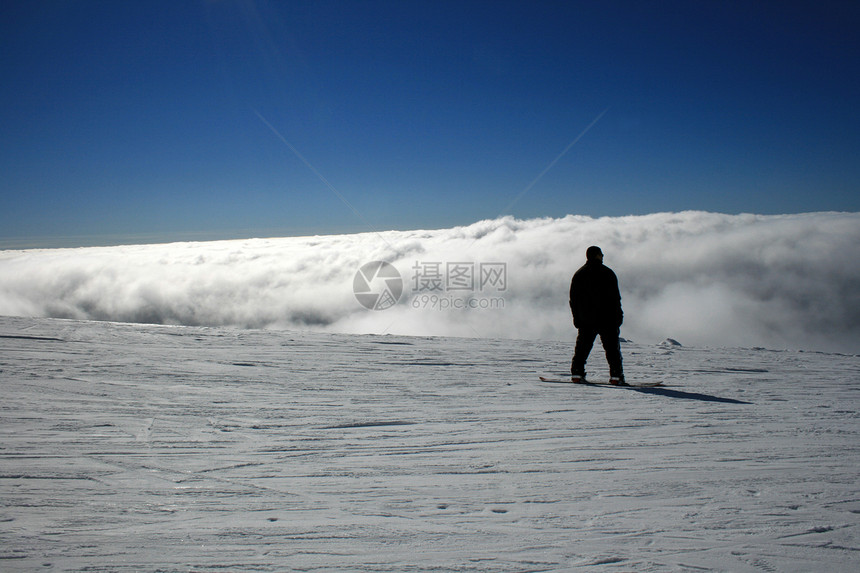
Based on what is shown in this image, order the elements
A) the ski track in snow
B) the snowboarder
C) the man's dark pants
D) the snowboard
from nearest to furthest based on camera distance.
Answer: the ski track in snow, the snowboard, the man's dark pants, the snowboarder

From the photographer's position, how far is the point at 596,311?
6531 mm

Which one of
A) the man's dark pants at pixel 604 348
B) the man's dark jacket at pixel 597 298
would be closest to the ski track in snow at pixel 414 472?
the man's dark pants at pixel 604 348

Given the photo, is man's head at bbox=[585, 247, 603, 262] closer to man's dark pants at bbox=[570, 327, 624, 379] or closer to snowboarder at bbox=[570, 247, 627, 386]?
snowboarder at bbox=[570, 247, 627, 386]

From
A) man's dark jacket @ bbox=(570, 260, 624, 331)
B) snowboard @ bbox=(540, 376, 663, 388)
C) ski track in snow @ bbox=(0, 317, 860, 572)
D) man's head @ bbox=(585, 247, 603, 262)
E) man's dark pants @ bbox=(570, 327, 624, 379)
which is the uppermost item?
man's head @ bbox=(585, 247, 603, 262)

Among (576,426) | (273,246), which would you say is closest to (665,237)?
(273,246)

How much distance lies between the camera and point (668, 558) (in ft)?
7.51

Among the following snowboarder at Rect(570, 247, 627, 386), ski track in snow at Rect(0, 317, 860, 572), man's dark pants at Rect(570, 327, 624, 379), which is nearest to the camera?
ski track in snow at Rect(0, 317, 860, 572)

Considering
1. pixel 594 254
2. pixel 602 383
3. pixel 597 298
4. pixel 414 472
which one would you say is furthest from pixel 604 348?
pixel 414 472

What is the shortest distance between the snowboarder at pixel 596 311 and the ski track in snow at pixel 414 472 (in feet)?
2.19

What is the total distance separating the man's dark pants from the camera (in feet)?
21.0

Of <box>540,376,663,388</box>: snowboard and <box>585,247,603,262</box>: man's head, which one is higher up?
<box>585,247,603,262</box>: man's head

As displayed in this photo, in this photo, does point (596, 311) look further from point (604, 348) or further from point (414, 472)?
point (414, 472)

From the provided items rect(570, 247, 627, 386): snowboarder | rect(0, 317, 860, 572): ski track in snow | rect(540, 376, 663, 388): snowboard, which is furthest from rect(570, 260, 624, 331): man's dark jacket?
rect(0, 317, 860, 572): ski track in snow

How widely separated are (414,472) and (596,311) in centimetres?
415
